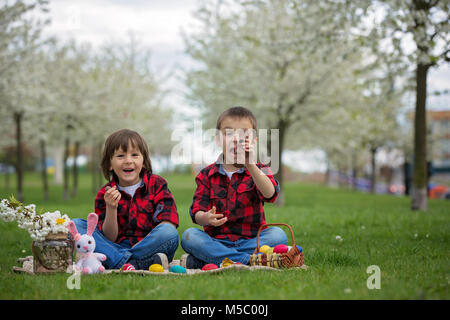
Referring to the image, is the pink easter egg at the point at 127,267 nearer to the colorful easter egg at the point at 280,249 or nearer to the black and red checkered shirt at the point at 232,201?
the black and red checkered shirt at the point at 232,201

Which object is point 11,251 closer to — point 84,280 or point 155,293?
point 84,280

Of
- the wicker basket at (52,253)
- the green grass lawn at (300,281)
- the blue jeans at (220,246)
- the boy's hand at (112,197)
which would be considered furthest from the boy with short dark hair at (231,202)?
the wicker basket at (52,253)

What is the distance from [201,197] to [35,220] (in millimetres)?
1454

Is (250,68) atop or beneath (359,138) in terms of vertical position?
atop

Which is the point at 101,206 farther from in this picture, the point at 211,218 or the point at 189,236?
the point at 211,218

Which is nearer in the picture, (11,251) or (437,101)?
(11,251)

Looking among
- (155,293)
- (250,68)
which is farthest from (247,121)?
(250,68)

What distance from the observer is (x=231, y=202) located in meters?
4.21

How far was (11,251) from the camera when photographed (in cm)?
546

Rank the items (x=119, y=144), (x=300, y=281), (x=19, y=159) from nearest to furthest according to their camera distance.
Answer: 1. (x=300, y=281)
2. (x=119, y=144)
3. (x=19, y=159)

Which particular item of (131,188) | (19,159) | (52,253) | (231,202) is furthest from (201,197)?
(19,159)

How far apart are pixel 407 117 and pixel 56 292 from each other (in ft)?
91.1

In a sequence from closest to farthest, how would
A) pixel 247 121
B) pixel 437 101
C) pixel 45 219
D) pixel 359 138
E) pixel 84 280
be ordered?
pixel 84 280 → pixel 45 219 → pixel 247 121 → pixel 359 138 → pixel 437 101

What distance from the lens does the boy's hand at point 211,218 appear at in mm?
3893
